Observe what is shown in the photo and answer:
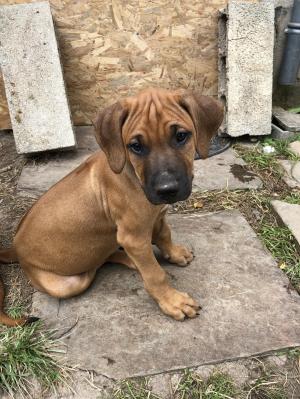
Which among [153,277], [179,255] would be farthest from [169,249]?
[153,277]

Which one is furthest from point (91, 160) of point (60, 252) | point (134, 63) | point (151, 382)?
point (134, 63)

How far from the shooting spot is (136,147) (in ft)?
8.46

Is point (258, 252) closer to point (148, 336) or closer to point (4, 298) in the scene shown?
point (148, 336)

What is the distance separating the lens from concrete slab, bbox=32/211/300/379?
283 cm

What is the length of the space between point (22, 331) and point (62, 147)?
273 centimetres

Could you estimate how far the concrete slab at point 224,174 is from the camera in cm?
475

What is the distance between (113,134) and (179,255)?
4.49ft

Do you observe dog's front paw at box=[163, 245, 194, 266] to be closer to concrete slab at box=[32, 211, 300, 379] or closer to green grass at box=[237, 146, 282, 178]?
concrete slab at box=[32, 211, 300, 379]

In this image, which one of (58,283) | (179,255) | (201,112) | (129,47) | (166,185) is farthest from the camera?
(129,47)

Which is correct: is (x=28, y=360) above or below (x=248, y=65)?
below

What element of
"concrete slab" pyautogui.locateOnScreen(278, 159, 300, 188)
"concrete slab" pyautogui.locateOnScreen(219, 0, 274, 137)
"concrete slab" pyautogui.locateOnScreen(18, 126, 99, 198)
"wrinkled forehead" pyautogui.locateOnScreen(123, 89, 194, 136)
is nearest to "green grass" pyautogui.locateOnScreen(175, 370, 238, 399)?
"wrinkled forehead" pyautogui.locateOnScreen(123, 89, 194, 136)

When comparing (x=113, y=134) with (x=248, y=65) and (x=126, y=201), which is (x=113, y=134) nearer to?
(x=126, y=201)

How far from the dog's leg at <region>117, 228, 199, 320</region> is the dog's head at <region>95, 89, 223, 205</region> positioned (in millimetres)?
493

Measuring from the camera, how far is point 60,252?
10.4ft
